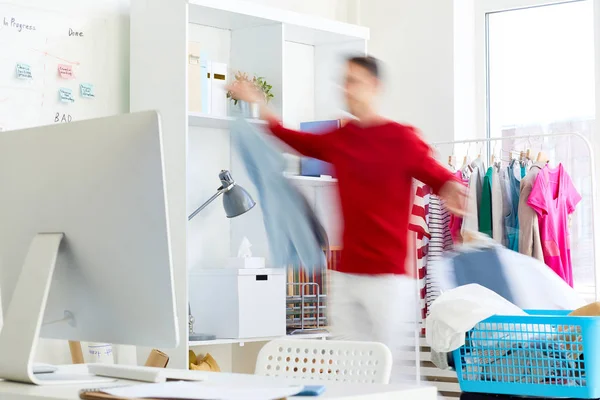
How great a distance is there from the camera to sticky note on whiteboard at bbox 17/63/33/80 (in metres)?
3.45

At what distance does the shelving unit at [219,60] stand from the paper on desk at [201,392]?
2009 millimetres

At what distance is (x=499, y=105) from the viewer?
477cm

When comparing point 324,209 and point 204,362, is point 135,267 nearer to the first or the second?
point 204,362

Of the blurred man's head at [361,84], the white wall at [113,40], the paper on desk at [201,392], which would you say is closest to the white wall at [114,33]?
the white wall at [113,40]

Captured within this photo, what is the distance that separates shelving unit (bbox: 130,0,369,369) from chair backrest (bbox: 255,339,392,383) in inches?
59.5

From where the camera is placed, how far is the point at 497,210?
3955mm

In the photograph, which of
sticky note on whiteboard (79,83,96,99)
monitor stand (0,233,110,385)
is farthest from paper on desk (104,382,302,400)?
sticky note on whiteboard (79,83,96,99)

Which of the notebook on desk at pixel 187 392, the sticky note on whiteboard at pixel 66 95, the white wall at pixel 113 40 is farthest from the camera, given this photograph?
the white wall at pixel 113 40

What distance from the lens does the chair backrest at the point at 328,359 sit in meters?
1.89

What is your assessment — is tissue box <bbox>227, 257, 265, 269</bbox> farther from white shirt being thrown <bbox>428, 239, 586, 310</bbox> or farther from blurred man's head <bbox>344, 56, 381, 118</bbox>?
blurred man's head <bbox>344, 56, 381, 118</bbox>

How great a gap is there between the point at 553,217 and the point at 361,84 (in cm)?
132

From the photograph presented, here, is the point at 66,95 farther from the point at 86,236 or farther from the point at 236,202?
the point at 86,236

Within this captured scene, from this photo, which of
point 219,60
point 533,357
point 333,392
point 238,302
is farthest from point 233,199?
point 333,392

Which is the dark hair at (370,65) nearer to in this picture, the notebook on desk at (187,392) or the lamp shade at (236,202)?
the lamp shade at (236,202)
